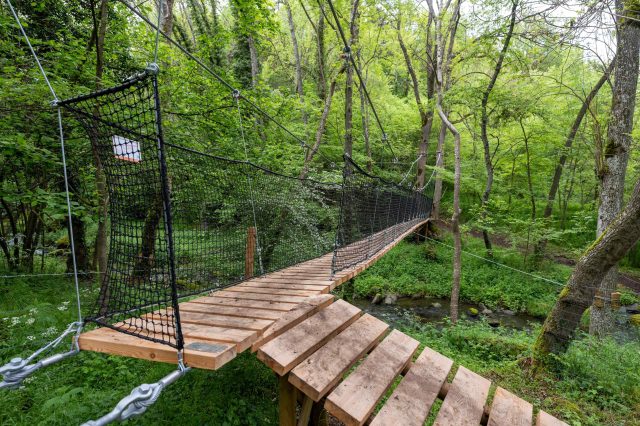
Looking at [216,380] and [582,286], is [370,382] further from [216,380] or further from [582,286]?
[582,286]

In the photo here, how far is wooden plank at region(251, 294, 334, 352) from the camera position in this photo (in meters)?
1.32

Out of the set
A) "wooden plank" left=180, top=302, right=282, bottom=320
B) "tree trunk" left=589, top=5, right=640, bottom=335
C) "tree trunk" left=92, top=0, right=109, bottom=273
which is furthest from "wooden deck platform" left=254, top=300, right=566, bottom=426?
"tree trunk" left=589, top=5, right=640, bottom=335

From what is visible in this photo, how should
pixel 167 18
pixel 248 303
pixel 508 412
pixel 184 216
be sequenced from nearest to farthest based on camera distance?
1. pixel 508 412
2. pixel 248 303
3. pixel 184 216
4. pixel 167 18

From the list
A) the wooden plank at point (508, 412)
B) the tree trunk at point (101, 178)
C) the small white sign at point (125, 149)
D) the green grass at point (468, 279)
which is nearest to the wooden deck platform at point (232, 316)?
the small white sign at point (125, 149)

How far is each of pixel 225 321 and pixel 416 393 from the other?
0.91 meters

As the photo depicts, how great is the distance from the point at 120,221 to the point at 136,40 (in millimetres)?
3613

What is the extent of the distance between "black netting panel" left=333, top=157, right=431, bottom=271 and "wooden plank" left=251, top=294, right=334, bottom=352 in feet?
2.01

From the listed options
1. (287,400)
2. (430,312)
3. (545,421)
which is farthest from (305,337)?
(430,312)

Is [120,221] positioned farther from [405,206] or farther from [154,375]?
[405,206]

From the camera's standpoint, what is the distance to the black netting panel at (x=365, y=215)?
2.65 meters

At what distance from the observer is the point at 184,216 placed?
2883mm

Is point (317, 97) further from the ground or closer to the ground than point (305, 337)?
further from the ground

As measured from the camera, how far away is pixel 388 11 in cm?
701

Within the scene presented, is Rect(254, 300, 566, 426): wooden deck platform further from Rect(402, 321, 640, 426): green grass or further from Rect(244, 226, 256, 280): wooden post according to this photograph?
Rect(244, 226, 256, 280): wooden post
